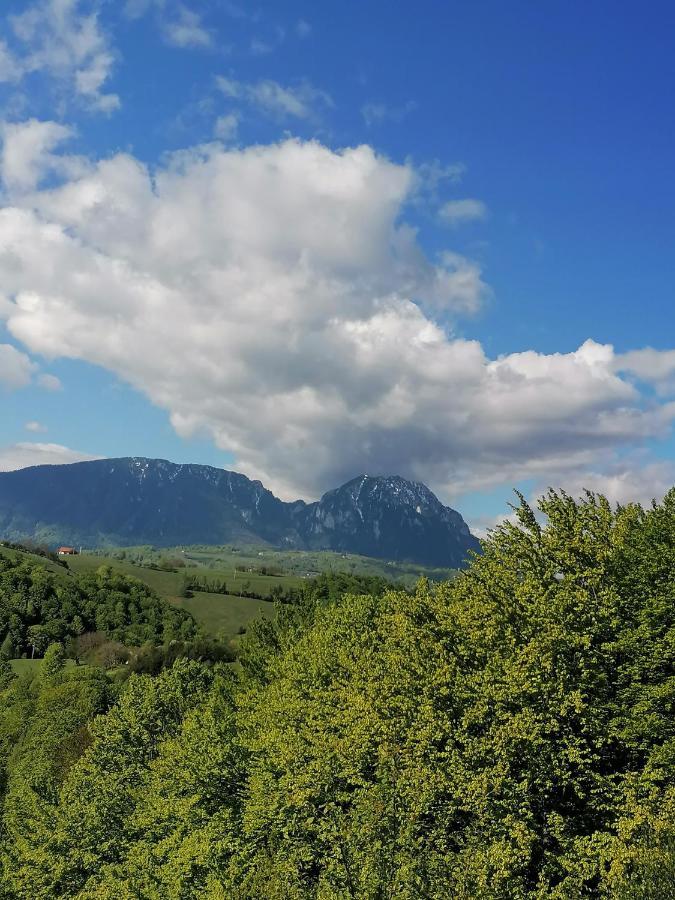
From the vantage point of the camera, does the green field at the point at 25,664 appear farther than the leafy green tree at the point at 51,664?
Yes

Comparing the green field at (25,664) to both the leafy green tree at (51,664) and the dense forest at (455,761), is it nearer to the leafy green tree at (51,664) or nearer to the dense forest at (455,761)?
the leafy green tree at (51,664)

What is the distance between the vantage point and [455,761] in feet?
113

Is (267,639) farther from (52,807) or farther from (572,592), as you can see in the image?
(572,592)

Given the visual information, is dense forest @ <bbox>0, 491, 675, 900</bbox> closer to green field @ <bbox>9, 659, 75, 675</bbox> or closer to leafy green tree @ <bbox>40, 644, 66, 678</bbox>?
leafy green tree @ <bbox>40, 644, 66, 678</bbox>

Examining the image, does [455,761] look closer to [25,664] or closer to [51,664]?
[51,664]

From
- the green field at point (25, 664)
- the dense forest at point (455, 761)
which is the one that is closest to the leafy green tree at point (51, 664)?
the green field at point (25, 664)

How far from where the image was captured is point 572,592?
117 feet

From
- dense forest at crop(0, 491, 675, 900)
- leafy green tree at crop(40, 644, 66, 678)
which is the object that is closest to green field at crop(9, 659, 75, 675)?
leafy green tree at crop(40, 644, 66, 678)

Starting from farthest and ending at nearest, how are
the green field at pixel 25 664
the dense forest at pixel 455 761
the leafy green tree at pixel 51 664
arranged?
1. the green field at pixel 25 664
2. the leafy green tree at pixel 51 664
3. the dense forest at pixel 455 761

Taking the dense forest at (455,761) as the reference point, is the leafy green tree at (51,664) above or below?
below

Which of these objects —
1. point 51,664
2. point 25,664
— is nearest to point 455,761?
point 51,664

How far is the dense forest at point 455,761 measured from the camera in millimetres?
31906

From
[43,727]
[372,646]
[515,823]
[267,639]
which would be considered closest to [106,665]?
[43,727]

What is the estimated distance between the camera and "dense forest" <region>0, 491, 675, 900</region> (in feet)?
105
